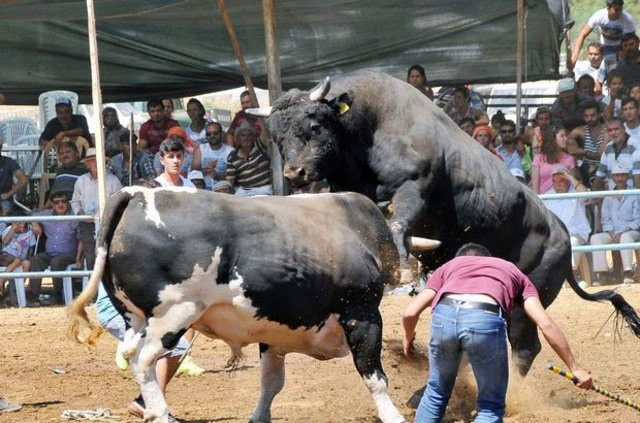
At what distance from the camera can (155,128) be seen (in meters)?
13.7

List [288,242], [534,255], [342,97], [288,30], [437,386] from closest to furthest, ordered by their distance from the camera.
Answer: [437,386], [288,242], [342,97], [534,255], [288,30]

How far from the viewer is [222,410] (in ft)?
24.8

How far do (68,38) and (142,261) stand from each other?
966cm

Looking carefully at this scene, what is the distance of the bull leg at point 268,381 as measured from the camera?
6.74m

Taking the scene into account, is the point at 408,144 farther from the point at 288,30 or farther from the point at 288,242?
the point at 288,30

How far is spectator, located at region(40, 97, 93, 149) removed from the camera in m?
14.0

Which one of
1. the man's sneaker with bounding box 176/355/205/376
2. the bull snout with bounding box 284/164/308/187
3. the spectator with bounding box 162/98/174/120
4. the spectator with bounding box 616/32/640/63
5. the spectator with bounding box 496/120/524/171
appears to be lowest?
the man's sneaker with bounding box 176/355/205/376

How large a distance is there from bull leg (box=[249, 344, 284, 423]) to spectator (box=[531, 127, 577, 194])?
21.4ft

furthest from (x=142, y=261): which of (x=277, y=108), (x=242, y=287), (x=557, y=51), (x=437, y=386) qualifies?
(x=557, y=51)

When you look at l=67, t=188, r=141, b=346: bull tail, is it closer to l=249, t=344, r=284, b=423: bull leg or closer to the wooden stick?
l=249, t=344, r=284, b=423: bull leg

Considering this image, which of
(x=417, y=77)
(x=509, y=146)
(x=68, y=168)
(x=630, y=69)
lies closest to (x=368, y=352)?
(x=509, y=146)

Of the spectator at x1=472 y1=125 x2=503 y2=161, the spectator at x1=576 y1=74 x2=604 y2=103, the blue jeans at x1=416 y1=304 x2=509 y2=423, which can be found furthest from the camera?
the spectator at x1=576 y1=74 x2=604 y2=103

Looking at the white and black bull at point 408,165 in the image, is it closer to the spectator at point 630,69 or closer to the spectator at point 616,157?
the spectator at point 616,157

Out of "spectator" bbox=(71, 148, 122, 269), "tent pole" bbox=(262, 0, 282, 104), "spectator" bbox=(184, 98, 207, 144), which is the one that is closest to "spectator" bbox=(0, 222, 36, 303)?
"spectator" bbox=(71, 148, 122, 269)
